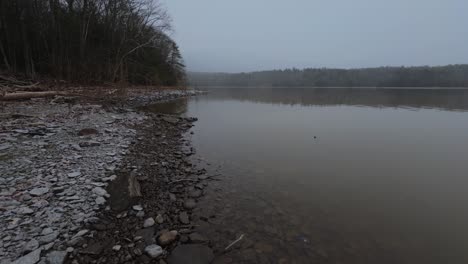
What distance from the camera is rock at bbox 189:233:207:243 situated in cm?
365

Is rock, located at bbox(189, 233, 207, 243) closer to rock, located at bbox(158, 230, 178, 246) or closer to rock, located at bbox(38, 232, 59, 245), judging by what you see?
rock, located at bbox(158, 230, 178, 246)

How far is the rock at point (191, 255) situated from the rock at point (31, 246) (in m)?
1.61

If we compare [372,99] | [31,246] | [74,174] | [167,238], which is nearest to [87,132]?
[74,174]

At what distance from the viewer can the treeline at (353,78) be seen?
8206cm

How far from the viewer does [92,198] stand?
3.95 metres

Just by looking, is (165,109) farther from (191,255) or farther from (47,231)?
(191,255)

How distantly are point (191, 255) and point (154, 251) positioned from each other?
20.2 inches

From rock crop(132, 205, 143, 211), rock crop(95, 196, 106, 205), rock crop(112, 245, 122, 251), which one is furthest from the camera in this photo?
rock crop(132, 205, 143, 211)

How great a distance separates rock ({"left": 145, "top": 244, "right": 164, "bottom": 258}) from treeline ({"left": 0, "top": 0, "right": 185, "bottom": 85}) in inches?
769

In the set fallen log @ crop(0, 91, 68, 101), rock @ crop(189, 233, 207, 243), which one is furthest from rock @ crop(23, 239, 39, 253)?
fallen log @ crop(0, 91, 68, 101)

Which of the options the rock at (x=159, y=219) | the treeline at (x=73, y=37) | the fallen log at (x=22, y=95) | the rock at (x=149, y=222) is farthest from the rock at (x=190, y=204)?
the treeline at (x=73, y=37)

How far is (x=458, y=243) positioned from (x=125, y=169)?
652 centimetres

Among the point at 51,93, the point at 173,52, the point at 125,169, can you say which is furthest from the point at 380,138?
the point at 173,52

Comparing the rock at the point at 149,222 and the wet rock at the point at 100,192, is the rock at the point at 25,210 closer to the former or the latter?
the wet rock at the point at 100,192
